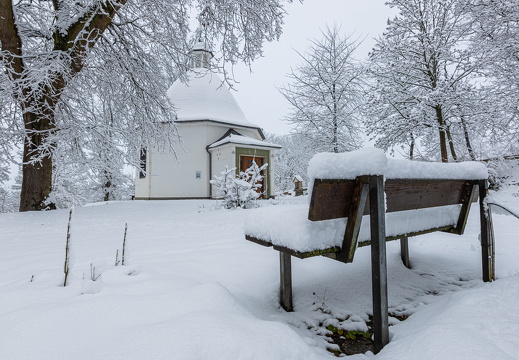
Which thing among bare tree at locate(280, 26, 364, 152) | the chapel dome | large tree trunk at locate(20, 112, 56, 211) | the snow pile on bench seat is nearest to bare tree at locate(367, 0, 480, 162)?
bare tree at locate(280, 26, 364, 152)

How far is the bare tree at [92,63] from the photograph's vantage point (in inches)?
234

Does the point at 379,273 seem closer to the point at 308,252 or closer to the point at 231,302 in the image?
the point at 308,252

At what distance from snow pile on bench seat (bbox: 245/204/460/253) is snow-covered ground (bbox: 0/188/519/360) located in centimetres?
50

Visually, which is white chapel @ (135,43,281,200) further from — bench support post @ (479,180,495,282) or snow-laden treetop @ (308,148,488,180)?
snow-laden treetop @ (308,148,488,180)

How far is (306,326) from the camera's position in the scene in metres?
2.17

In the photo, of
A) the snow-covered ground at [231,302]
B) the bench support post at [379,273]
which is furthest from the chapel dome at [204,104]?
the bench support post at [379,273]

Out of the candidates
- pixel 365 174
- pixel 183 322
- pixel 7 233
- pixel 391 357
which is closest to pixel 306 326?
pixel 391 357

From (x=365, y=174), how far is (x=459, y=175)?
1304 mm

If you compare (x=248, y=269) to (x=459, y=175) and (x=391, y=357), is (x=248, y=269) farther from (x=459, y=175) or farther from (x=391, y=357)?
(x=459, y=175)

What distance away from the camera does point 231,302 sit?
1789mm

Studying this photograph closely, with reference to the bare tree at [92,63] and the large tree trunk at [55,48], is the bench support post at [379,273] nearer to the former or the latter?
the bare tree at [92,63]

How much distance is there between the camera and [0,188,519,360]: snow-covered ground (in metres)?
1.23

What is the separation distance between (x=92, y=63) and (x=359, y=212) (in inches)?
337

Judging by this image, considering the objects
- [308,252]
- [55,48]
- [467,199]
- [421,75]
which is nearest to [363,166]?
[308,252]
